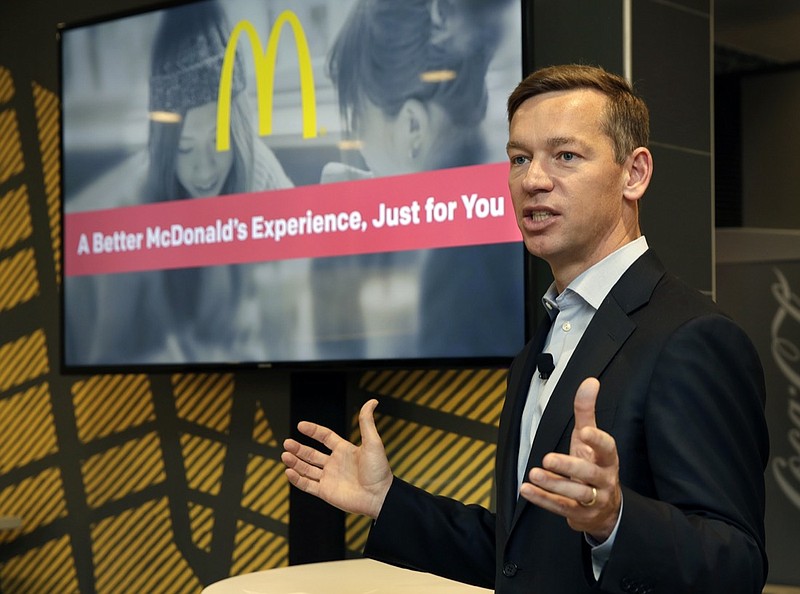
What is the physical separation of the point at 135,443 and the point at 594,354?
2971mm

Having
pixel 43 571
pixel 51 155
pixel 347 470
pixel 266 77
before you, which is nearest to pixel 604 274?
pixel 347 470

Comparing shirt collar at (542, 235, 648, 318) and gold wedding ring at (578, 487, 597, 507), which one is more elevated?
shirt collar at (542, 235, 648, 318)

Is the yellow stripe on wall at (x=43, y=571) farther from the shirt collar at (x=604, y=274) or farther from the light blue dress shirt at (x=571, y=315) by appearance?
the shirt collar at (x=604, y=274)

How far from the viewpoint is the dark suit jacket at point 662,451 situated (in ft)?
4.19

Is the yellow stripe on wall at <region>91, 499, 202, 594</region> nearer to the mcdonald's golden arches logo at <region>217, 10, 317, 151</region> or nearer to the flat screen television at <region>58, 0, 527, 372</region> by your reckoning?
the flat screen television at <region>58, 0, 527, 372</region>

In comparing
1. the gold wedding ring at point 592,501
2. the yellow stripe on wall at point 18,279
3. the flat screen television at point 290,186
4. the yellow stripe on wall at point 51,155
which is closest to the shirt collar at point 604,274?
the gold wedding ring at point 592,501

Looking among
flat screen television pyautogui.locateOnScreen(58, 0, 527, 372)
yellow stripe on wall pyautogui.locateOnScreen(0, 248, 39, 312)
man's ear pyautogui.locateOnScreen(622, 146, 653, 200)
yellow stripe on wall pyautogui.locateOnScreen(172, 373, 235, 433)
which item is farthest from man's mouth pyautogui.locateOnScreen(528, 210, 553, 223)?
yellow stripe on wall pyautogui.locateOnScreen(0, 248, 39, 312)

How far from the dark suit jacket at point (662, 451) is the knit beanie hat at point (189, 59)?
7.49 ft

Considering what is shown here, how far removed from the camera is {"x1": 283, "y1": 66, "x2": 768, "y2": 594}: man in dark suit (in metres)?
1.27

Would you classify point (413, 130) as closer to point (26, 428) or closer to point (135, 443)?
point (135, 443)

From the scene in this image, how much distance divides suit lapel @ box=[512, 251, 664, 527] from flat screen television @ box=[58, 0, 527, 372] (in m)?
1.40

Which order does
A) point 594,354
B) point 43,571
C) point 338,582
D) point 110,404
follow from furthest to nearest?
point 43,571 → point 110,404 → point 338,582 → point 594,354

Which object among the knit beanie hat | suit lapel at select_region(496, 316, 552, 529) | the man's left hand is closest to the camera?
the man's left hand

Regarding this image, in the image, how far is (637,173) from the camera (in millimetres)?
1666
